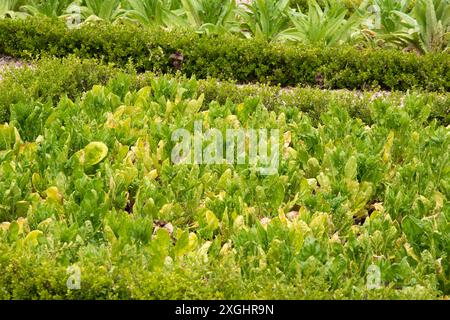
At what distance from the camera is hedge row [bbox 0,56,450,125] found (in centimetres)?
712

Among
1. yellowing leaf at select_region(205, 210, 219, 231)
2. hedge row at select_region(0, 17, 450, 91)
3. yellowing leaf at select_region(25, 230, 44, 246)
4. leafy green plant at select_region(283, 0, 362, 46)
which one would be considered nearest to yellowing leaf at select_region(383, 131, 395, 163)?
yellowing leaf at select_region(205, 210, 219, 231)

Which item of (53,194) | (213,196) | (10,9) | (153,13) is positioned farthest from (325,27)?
(53,194)

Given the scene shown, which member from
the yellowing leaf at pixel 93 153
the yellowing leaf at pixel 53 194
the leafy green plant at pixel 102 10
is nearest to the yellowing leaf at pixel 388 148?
the yellowing leaf at pixel 93 153

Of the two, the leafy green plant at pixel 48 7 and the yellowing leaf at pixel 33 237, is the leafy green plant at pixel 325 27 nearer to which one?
the leafy green plant at pixel 48 7

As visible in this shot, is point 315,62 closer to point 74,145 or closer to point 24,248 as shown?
point 74,145

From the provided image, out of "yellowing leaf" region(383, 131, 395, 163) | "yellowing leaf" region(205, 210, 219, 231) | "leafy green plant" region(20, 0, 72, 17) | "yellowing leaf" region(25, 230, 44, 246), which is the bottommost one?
"yellowing leaf" region(25, 230, 44, 246)

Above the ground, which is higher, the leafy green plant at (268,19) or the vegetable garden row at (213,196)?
the leafy green plant at (268,19)

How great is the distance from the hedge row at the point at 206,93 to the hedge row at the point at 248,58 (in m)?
1.18

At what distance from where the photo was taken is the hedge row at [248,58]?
9.16m
